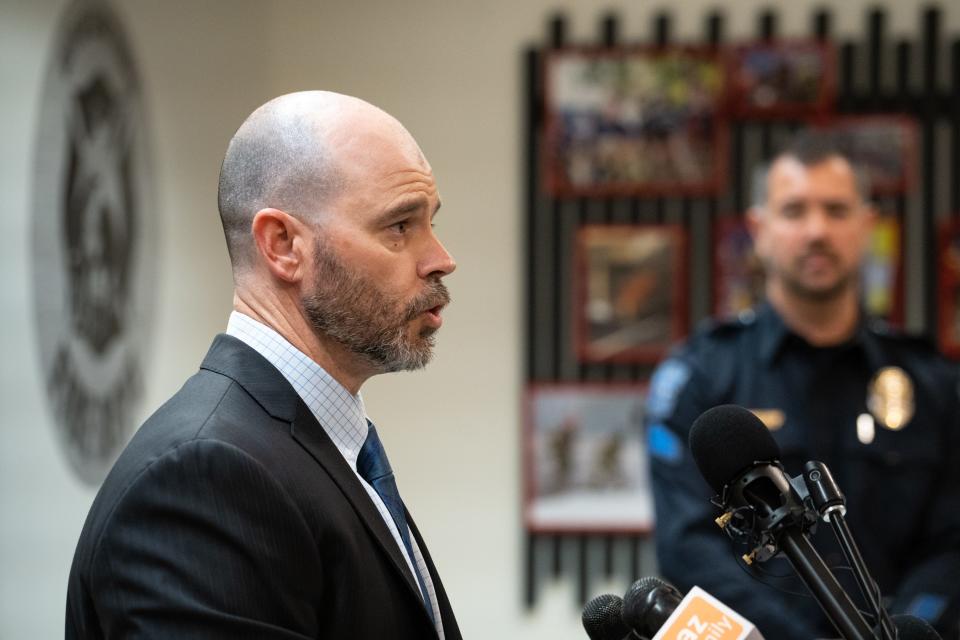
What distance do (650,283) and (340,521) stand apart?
9.92 ft

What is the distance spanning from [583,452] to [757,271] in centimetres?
90

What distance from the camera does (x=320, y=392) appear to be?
4.37 feet

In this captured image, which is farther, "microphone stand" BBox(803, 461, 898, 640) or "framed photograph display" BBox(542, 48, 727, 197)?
"framed photograph display" BBox(542, 48, 727, 197)

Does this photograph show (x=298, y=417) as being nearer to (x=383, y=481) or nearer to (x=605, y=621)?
(x=383, y=481)

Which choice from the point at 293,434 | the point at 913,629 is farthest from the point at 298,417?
the point at 913,629

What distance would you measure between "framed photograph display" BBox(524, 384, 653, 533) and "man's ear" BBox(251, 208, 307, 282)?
279 centimetres

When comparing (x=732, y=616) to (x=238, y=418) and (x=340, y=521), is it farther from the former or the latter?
(x=238, y=418)

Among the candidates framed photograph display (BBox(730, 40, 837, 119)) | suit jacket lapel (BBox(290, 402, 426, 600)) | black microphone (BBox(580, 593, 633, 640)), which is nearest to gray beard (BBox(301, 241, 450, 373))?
suit jacket lapel (BBox(290, 402, 426, 600))

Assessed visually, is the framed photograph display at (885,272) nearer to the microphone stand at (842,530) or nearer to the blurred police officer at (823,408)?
the blurred police officer at (823,408)

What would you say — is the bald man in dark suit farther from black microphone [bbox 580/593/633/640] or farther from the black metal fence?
the black metal fence

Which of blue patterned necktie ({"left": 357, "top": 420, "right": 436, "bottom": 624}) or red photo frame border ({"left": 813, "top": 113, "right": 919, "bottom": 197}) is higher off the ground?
red photo frame border ({"left": 813, "top": 113, "right": 919, "bottom": 197})

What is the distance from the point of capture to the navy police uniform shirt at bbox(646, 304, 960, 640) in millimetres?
2248

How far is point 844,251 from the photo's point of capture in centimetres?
248

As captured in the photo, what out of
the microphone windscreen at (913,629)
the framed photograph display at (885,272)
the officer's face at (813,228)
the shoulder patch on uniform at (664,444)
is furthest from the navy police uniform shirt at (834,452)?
the framed photograph display at (885,272)
